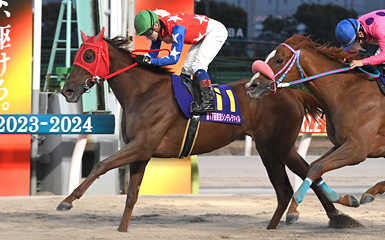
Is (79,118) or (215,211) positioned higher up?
(79,118)

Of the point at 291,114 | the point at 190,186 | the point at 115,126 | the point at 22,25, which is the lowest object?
the point at 190,186

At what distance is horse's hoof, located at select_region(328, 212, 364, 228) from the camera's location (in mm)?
4578

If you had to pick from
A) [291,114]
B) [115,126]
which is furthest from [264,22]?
[291,114]

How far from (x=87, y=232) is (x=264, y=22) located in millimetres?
16494

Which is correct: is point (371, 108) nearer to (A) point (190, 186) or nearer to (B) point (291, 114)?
(B) point (291, 114)

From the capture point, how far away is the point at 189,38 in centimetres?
466

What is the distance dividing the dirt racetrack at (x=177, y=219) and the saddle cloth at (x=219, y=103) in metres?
0.92

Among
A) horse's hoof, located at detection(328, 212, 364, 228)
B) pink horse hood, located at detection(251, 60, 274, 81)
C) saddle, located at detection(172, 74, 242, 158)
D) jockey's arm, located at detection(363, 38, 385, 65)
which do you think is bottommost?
horse's hoof, located at detection(328, 212, 364, 228)

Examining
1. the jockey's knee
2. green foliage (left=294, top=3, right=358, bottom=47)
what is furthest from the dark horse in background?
green foliage (left=294, top=3, right=358, bottom=47)

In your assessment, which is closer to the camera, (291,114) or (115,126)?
(291,114)

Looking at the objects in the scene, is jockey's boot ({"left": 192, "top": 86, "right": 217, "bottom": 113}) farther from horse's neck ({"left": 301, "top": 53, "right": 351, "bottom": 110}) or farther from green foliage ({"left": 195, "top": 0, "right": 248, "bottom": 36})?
green foliage ({"left": 195, "top": 0, "right": 248, "bottom": 36})

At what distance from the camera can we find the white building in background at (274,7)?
1997cm

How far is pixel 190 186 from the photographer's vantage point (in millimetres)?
6578

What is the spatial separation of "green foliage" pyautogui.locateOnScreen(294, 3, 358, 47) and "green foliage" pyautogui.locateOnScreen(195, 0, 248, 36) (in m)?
1.94
